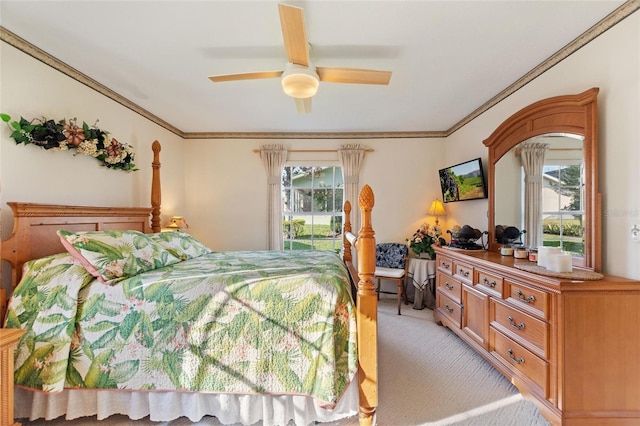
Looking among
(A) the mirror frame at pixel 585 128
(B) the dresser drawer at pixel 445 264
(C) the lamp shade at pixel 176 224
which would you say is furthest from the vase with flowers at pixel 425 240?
(C) the lamp shade at pixel 176 224

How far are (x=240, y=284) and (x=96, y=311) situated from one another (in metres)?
0.89

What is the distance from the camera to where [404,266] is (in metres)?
4.04

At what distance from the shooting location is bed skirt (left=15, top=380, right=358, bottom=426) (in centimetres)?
168

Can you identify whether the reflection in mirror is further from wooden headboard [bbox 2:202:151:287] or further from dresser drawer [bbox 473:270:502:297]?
wooden headboard [bbox 2:202:151:287]

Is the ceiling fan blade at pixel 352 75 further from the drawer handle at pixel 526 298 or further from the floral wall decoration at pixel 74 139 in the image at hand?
the floral wall decoration at pixel 74 139

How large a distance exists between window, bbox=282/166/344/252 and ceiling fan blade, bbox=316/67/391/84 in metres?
2.49

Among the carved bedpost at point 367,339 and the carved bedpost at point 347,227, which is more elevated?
the carved bedpost at point 347,227

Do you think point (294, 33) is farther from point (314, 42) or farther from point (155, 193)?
point (155, 193)

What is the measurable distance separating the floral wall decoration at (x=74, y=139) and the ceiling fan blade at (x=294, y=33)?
6.52 feet

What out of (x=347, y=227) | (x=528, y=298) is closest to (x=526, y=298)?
(x=528, y=298)

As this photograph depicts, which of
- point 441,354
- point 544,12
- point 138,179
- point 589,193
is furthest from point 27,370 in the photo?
point 544,12

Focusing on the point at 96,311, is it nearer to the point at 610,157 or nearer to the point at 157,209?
the point at 157,209

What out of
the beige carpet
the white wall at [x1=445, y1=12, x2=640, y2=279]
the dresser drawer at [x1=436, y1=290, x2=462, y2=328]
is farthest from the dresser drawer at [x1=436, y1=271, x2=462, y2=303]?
the white wall at [x1=445, y1=12, x2=640, y2=279]

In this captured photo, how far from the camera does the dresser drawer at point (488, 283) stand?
218cm
